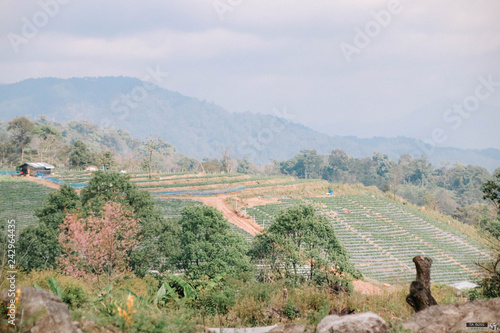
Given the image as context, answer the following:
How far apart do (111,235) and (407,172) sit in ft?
282

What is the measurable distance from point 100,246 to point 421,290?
10045mm

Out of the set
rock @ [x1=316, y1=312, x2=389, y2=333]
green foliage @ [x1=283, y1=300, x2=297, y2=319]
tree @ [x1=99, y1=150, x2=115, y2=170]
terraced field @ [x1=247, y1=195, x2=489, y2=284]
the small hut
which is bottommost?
terraced field @ [x1=247, y1=195, x2=489, y2=284]

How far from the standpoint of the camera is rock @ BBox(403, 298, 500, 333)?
5012 mm

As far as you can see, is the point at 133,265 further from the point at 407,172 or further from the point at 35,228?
the point at 407,172

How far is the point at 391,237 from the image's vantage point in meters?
37.0

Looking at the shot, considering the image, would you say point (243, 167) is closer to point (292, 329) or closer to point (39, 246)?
point (39, 246)

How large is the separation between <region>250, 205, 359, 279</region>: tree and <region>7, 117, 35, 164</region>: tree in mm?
45563

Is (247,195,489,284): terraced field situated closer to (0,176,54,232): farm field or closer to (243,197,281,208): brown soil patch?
(243,197,281,208): brown soil patch

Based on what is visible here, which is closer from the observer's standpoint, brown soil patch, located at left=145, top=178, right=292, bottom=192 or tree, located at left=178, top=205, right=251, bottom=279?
tree, located at left=178, top=205, right=251, bottom=279

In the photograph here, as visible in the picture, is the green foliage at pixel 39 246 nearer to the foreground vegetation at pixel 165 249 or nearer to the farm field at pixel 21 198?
the foreground vegetation at pixel 165 249

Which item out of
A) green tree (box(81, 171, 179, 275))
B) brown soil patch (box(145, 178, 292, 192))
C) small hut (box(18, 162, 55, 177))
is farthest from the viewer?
brown soil patch (box(145, 178, 292, 192))

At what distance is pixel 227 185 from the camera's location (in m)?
47.1

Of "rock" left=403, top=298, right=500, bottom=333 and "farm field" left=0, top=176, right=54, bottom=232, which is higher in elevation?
"rock" left=403, top=298, right=500, bottom=333

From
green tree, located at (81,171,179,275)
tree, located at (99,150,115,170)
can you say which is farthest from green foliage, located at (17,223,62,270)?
tree, located at (99,150,115,170)
